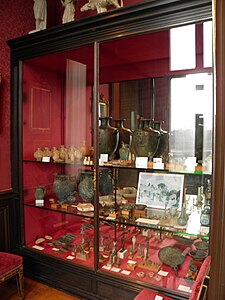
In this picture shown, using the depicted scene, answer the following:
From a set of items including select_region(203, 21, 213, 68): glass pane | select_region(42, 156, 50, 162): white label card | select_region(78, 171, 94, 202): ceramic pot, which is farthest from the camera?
select_region(42, 156, 50, 162): white label card

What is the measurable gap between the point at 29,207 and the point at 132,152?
1215 mm

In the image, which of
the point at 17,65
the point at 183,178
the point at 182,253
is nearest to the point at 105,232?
the point at 182,253

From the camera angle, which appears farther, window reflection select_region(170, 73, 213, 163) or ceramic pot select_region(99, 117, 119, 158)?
ceramic pot select_region(99, 117, 119, 158)

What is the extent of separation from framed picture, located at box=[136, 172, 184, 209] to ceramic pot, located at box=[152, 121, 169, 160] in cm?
16

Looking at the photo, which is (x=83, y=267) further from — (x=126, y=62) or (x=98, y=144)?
(x=126, y=62)

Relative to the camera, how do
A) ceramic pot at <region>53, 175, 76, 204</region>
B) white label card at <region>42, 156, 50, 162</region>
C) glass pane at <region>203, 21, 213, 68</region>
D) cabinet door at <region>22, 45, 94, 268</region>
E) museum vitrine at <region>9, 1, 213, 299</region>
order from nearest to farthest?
glass pane at <region>203, 21, 213, 68</region> → museum vitrine at <region>9, 1, 213, 299</region> → cabinet door at <region>22, 45, 94, 268</region> → ceramic pot at <region>53, 175, 76, 204</region> → white label card at <region>42, 156, 50, 162</region>

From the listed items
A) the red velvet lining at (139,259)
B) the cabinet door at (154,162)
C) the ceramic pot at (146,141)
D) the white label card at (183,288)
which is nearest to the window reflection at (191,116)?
the cabinet door at (154,162)

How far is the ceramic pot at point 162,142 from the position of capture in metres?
1.96

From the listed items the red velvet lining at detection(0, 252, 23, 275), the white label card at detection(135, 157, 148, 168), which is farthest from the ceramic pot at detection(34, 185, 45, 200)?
the white label card at detection(135, 157, 148, 168)

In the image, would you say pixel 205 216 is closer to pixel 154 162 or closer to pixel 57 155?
pixel 154 162

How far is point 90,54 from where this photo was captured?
6.61 ft

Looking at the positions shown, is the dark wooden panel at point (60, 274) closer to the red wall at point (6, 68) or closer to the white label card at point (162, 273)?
the white label card at point (162, 273)

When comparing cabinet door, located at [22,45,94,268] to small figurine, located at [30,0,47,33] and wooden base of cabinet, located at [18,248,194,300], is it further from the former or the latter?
small figurine, located at [30,0,47,33]

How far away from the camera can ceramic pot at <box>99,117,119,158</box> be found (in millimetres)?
2016
